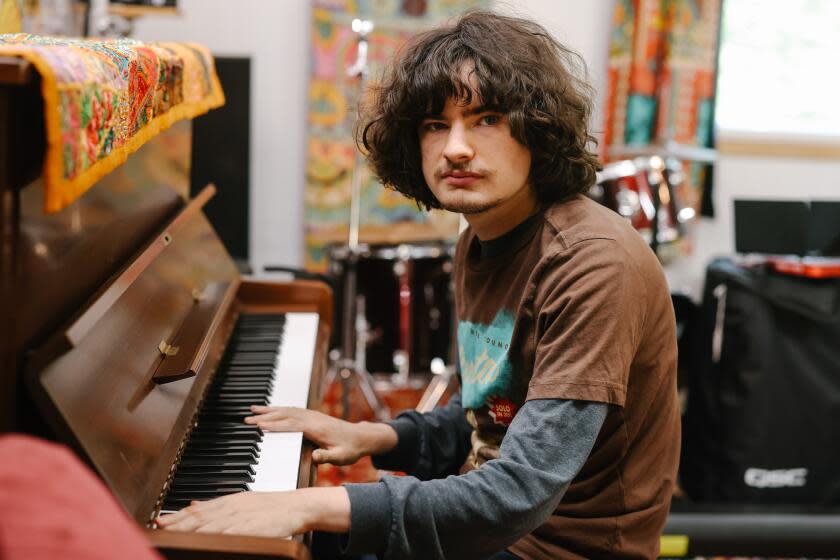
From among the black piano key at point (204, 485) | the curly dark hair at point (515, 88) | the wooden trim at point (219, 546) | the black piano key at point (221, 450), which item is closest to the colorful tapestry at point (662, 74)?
the curly dark hair at point (515, 88)

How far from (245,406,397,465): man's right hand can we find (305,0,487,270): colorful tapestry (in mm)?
2488

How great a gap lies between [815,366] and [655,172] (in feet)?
3.17

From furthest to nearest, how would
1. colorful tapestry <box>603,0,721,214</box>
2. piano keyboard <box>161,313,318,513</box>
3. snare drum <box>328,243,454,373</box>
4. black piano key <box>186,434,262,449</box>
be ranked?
colorful tapestry <box>603,0,721,214</box> → snare drum <box>328,243,454,373</box> → black piano key <box>186,434,262,449</box> → piano keyboard <box>161,313,318,513</box>

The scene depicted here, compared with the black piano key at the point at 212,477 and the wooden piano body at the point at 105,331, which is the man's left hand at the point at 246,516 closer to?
the wooden piano body at the point at 105,331

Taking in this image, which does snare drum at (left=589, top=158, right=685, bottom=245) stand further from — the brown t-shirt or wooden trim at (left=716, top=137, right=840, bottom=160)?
the brown t-shirt

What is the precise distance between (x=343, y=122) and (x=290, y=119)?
0.27m

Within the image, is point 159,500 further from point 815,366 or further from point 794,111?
point 794,111

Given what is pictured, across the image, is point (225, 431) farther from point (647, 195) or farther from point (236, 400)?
point (647, 195)

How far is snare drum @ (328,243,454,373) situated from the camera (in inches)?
138

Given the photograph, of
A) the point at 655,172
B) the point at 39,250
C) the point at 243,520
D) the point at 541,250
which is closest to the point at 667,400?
the point at 541,250

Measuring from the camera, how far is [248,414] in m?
1.51

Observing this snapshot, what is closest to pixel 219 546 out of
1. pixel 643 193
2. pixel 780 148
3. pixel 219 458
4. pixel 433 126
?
pixel 219 458

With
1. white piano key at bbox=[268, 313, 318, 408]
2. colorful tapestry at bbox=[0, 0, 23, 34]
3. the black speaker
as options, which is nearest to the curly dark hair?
white piano key at bbox=[268, 313, 318, 408]

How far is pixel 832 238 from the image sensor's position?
10.2 feet
